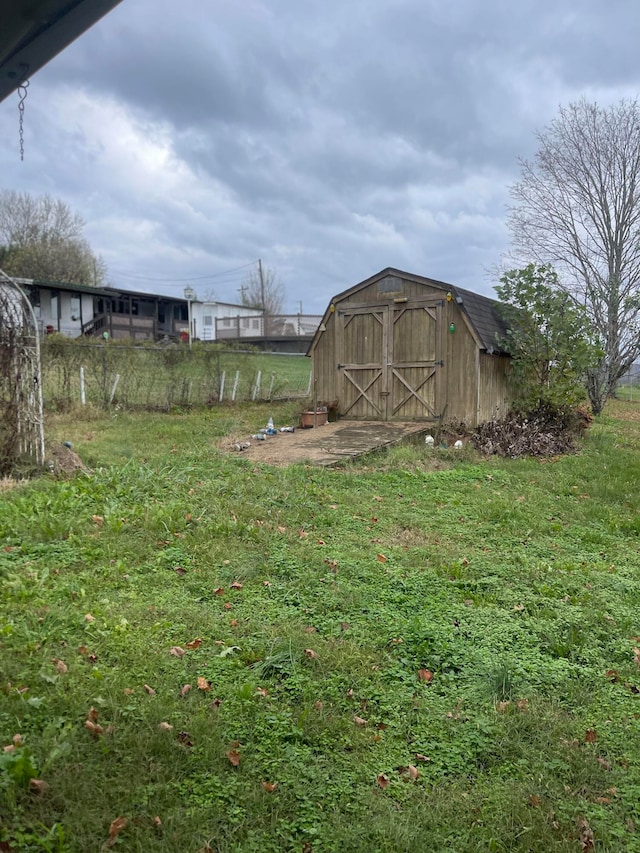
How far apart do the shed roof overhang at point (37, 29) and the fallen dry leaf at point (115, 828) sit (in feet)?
8.53

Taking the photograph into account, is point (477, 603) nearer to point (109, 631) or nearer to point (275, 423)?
point (109, 631)

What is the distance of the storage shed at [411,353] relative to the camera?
11.5m

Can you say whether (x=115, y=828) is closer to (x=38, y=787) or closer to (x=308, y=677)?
(x=38, y=787)

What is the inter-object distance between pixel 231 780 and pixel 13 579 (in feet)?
7.94

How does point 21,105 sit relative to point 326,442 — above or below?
above

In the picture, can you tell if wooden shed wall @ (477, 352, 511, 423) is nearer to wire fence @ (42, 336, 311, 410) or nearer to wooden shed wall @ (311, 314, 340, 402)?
wooden shed wall @ (311, 314, 340, 402)

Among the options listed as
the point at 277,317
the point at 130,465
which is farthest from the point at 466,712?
the point at 277,317

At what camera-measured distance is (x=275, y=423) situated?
534 inches

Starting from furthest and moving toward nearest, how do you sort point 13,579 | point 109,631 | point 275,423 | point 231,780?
point 275,423, point 13,579, point 109,631, point 231,780

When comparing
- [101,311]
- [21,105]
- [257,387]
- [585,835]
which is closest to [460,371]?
[257,387]

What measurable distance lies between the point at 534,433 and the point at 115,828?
34.7 feet

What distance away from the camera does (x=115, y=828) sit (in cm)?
205

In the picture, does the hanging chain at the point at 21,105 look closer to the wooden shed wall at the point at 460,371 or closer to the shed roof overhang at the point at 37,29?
the shed roof overhang at the point at 37,29

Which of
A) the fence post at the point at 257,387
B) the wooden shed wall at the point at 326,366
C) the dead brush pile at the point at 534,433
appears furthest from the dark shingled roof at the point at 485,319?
the fence post at the point at 257,387
